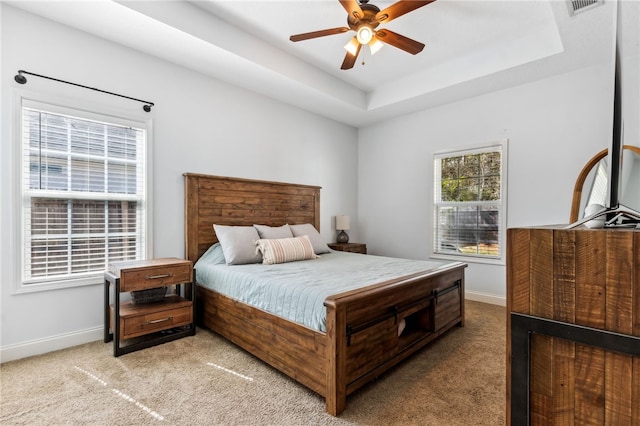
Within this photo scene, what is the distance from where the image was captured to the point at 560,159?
347cm

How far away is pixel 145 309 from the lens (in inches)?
103

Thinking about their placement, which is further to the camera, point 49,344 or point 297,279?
point 49,344

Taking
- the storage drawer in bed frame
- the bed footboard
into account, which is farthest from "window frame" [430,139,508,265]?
the bed footboard

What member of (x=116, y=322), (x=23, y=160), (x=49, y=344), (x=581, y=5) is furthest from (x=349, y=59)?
(x=49, y=344)

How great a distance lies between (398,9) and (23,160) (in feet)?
10.4

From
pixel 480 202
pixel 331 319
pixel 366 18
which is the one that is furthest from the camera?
Answer: pixel 480 202

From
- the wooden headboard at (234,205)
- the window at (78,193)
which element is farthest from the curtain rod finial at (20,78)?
the wooden headboard at (234,205)

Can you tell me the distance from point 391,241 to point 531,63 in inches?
115

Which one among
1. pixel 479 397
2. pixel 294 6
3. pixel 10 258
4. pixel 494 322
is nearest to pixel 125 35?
pixel 294 6

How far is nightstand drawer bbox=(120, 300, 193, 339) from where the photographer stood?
246cm

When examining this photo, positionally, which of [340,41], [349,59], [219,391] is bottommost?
[219,391]

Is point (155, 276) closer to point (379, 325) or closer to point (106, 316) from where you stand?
point (106, 316)

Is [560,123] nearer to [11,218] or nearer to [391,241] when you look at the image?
[391,241]

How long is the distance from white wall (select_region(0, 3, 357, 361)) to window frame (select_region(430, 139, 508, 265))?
1662 mm
